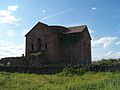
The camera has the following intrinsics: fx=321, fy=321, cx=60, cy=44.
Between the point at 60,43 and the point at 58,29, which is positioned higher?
the point at 58,29

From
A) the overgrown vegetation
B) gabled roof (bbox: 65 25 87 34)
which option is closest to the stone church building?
gabled roof (bbox: 65 25 87 34)

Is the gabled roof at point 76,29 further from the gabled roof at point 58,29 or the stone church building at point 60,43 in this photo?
the gabled roof at point 58,29

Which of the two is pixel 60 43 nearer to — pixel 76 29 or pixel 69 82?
pixel 76 29

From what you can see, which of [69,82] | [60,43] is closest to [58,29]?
[60,43]

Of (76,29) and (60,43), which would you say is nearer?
(60,43)

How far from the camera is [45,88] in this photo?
19547mm

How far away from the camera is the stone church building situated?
45.5 meters

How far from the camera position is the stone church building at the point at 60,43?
45.5 m

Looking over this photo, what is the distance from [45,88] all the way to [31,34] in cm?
2906

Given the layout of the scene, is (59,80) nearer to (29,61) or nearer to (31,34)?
(29,61)

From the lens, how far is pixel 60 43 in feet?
155

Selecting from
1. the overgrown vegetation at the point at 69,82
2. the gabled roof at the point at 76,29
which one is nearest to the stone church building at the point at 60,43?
the gabled roof at the point at 76,29

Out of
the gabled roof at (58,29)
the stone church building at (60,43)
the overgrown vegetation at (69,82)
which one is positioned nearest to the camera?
the overgrown vegetation at (69,82)

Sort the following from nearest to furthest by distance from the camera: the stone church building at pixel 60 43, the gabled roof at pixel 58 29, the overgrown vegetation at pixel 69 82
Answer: the overgrown vegetation at pixel 69 82
the stone church building at pixel 60 43
the gabled roof at pixel 58 29
